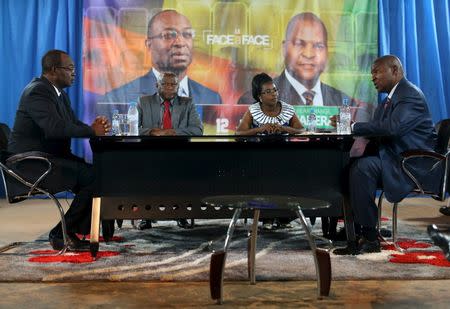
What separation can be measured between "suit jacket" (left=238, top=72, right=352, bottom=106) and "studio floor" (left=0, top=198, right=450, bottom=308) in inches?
180

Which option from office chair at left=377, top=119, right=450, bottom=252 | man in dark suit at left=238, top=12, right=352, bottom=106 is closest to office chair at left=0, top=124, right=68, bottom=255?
office chair at left=377, top=119, right=450, bottom=252

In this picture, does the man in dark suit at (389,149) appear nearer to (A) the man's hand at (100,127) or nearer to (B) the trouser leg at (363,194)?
(B) the trouser leg at (363,194)

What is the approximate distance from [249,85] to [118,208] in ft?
13.1

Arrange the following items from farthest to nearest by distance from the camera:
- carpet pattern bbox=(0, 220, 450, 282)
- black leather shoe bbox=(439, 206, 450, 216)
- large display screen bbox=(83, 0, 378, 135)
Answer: large display screen bbox=(83, 0, 378, 135) < black leather shoe bbox=(439, 206, 450, 216) < carpet pattern bbox=(0, 220, 450, 282)

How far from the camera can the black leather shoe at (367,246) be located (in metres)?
4.18

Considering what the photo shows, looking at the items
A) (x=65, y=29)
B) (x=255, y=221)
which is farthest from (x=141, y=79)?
(x=255, y=221)

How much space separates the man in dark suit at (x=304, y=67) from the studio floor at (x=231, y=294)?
15.1ft

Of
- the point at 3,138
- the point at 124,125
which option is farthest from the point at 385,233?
the point at 3,138

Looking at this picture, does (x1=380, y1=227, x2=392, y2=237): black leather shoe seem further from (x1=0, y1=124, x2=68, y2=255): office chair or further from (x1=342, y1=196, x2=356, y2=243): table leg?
(x1=0, y1=124, x2=68, y2=255): office chair

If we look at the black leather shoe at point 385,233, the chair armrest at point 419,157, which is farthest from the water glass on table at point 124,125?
the black leather shoe at point 385,233

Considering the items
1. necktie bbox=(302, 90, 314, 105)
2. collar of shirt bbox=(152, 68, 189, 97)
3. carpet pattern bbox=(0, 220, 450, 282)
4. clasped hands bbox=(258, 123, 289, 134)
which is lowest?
carpet pattern bbox=(0, 220, 450, 282)

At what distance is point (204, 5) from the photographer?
25.5ft

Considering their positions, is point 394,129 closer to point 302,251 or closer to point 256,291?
point 302,251

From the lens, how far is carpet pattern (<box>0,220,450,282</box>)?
3506 mm
